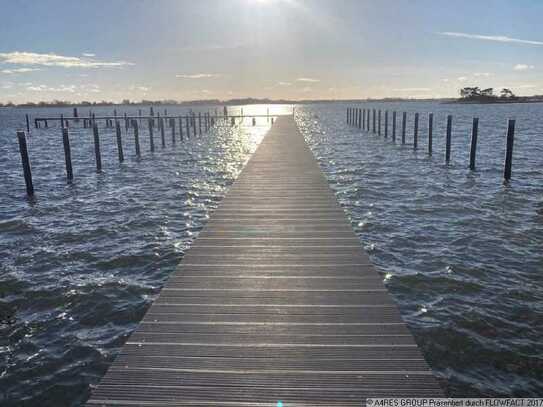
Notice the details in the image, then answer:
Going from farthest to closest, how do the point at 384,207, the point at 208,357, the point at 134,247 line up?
the point at 384,207
the point at 134,247
the point at 208,357

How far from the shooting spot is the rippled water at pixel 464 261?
5.68 metres

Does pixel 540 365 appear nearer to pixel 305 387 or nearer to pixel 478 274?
pixel 478 274

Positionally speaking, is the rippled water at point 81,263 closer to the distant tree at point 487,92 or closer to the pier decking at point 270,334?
the pier decking at point 270,334

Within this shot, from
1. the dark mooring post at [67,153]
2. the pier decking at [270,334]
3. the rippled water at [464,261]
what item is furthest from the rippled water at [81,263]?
the rippled water at [464,261]

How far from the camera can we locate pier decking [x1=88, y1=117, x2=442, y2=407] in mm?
3418

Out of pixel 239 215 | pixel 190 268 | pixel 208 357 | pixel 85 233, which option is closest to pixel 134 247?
pixel 85 233

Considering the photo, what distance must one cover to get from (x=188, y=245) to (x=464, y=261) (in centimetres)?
584

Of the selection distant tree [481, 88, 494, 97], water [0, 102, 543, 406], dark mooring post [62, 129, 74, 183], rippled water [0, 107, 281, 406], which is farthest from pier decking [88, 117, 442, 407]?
distant tree [481, 88, 494, 97]

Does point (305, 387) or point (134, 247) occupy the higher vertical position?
point (305, 387)

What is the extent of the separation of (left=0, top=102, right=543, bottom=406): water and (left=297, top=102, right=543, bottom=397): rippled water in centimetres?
3

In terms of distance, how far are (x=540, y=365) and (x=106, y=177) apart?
1827 cm

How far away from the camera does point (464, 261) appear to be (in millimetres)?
8977

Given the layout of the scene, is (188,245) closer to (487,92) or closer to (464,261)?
(464,261)

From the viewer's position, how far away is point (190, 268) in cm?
598
